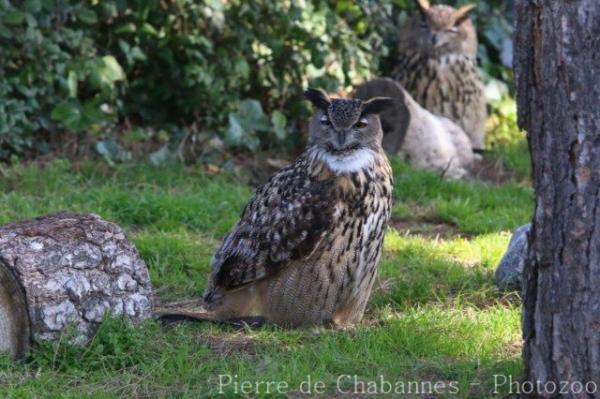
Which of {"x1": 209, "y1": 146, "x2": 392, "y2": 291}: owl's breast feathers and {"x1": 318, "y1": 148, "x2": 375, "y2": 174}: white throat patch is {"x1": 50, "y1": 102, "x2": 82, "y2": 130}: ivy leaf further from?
{"x1": 318, "y1": 148, "x2": 375, "y2": 174}: white throat patch

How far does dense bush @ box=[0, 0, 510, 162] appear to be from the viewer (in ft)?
28.7

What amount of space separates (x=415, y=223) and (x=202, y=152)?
210cm

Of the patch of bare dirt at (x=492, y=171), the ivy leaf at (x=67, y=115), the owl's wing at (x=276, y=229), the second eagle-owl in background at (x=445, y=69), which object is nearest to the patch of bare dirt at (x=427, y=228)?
the patch of bare dirt at (x=492, y=171)

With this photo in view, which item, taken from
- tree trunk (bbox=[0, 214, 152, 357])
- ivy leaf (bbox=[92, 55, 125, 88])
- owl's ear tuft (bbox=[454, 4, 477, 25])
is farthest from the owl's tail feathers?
owl's ear tuft (bbox=[454, 4, 477, 25])

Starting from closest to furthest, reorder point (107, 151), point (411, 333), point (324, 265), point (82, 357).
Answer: point (82, 357) → point (411, 333) → point (324, 265) → point (107, 151)

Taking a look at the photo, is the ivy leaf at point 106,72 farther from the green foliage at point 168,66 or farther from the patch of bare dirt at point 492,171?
the patch of bare dirt at point 492,171

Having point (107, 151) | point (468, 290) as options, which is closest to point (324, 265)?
point (468, 290)

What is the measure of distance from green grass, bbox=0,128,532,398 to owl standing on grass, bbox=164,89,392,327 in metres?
0.21

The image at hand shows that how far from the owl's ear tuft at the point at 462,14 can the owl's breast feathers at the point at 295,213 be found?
4631 mm

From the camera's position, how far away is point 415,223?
26.3ft

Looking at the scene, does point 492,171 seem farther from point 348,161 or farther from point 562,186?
point 562,186

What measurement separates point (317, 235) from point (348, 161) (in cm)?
43

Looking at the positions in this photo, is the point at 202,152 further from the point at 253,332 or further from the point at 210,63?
the point at 253,332

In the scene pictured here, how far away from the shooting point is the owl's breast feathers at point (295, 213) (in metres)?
5.74
